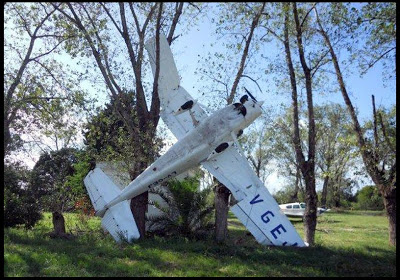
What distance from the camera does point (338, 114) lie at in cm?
3359

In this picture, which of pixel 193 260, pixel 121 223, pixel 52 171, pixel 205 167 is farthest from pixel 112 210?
pixel 52 171

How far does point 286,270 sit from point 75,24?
11.3 meters

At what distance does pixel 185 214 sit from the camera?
13383mm

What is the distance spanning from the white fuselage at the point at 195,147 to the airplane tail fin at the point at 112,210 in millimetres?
314

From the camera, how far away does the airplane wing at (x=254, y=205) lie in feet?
34.2

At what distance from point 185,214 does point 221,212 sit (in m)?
1.37

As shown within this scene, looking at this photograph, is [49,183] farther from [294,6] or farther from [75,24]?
[294,6]

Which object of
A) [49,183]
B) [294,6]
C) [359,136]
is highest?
[294,6]

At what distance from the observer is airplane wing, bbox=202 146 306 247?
10414 millimetres

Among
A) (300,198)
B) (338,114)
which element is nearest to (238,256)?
(338,114)

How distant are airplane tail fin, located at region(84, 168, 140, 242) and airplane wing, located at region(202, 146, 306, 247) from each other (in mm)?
3137

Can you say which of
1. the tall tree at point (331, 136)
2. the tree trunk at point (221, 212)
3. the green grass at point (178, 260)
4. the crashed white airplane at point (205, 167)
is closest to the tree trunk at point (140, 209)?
the crashed white airplane at point (205, 167)

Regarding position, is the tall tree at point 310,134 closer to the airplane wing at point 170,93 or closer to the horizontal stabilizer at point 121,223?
the airplane wing at point 170,93

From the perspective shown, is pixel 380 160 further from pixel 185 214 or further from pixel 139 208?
pixel 139 208
